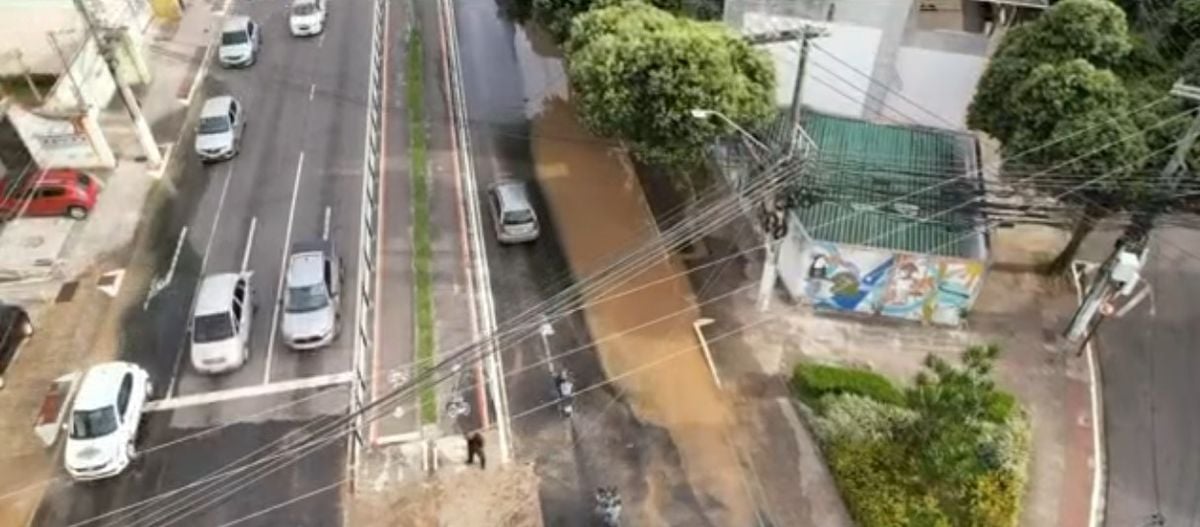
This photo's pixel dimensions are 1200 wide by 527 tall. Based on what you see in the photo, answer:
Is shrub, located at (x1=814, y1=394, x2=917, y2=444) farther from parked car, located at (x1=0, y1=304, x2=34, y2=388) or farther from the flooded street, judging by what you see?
parked car, located at (x1=0, y1=304, x2=34, y2=388)

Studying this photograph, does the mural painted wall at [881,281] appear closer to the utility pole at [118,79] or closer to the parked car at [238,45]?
the utility pole at [118,79]

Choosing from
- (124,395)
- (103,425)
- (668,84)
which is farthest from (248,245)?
(668,84)

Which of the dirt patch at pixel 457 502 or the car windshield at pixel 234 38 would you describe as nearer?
the dirt patch at pixel 457 502

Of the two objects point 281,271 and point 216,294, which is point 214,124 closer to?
point 281,271

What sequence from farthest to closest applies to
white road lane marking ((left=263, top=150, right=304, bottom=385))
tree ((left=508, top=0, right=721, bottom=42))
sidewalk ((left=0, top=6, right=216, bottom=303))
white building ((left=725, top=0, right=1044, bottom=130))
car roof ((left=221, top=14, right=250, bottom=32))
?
car roof ((left=221, top=14, right=250, bottom=32))
tree ((left=508, top=0, right=721, bottom=42))
white building ((left=725, top=0, right=1044, bottom=130))
sidewalk ((left=0, top=6, right=216, bottom=303))
white road lane marking ((left=263, top=150, right=304, bottom=385))

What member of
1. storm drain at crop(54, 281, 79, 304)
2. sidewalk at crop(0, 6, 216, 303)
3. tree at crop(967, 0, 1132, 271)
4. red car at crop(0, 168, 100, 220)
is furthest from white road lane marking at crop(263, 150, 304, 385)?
tree at crop(967, 0, 1132, 271)

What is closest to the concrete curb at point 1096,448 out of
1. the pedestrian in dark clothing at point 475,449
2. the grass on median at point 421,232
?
the pedestrian in dark clothing at point 475,449

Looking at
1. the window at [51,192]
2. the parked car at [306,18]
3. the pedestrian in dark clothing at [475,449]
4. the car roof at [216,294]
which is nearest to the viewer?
the pedestrian in dark clothing at [475,449]
